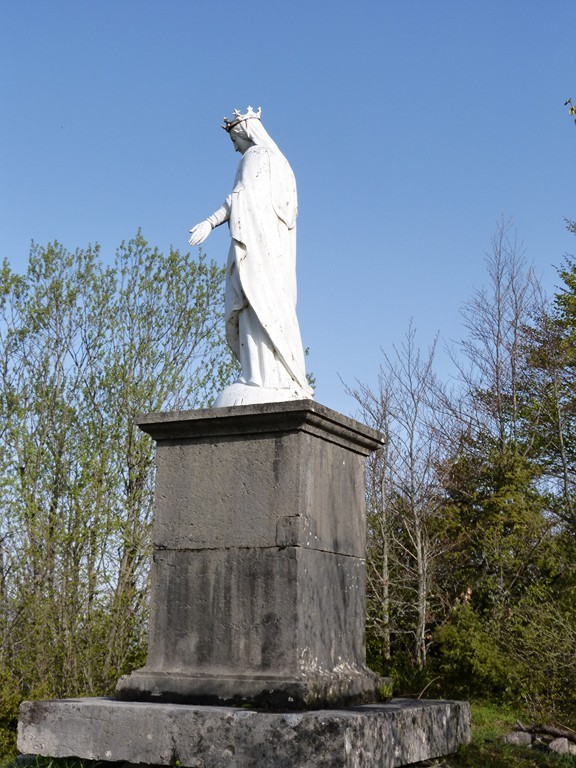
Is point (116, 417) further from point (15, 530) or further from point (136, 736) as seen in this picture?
point (136, 736)

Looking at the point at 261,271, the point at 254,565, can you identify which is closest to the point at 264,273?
the point at 261,271

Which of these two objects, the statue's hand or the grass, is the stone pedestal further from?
the statue's hand

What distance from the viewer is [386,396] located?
18828 millimetres

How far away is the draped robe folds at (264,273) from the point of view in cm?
568

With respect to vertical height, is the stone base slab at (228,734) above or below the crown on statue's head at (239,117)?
below

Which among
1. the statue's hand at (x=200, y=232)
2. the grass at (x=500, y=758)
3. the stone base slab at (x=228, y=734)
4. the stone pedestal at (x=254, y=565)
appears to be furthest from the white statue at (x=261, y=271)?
the grass at (x=500, y=758)

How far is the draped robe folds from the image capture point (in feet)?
18.6

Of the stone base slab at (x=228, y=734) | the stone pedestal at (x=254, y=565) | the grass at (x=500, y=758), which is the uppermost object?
the stone pedestal at (x=254, y=565)

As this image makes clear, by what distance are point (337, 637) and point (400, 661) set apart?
1165 cm

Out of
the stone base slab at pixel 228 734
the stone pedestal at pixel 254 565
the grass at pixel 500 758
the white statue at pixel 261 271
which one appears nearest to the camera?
the stone base slab at pixel 228 734

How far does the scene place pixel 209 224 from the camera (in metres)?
5.95

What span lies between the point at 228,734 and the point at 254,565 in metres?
0.96

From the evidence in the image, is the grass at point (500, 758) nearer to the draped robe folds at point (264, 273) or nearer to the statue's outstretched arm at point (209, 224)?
the draped robe folds at point (264, 273)

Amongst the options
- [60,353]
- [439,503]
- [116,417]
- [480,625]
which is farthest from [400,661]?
[60,353]
